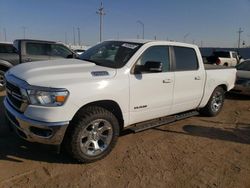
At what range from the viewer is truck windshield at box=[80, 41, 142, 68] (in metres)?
4.32

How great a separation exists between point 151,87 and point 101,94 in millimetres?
1072

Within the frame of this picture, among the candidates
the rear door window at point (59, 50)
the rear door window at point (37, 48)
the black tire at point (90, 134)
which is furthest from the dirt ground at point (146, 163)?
the rear door window at point (59, 50)

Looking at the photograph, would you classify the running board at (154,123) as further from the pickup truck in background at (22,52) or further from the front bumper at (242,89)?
the pickup truck in background at (22,52)

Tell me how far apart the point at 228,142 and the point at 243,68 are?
6.15 metres

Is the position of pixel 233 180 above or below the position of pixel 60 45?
below

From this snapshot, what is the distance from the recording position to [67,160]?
13.0ft

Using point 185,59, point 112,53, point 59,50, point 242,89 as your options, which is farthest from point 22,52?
point 242,89

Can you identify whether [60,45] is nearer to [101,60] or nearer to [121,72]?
[101,60]

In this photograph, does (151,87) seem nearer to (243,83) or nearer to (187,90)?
(187,90)

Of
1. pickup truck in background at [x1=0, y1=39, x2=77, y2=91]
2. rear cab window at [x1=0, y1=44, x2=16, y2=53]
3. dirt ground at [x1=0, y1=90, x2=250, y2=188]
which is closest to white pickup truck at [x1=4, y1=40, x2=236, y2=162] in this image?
dirt ground at [x1=0, y1=90, x2=250, y2=188]

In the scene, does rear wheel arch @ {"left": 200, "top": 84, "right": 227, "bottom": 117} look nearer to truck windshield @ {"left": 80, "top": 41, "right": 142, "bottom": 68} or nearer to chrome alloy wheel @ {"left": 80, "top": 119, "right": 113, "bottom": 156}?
truck windshield @ {"left": 80, "top": 41, "right": 142, "bottom": 68}

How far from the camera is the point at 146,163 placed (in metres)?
3.99

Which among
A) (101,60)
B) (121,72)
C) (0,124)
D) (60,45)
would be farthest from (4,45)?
(121,72)

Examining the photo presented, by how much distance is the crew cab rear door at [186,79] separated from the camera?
16.6ft
